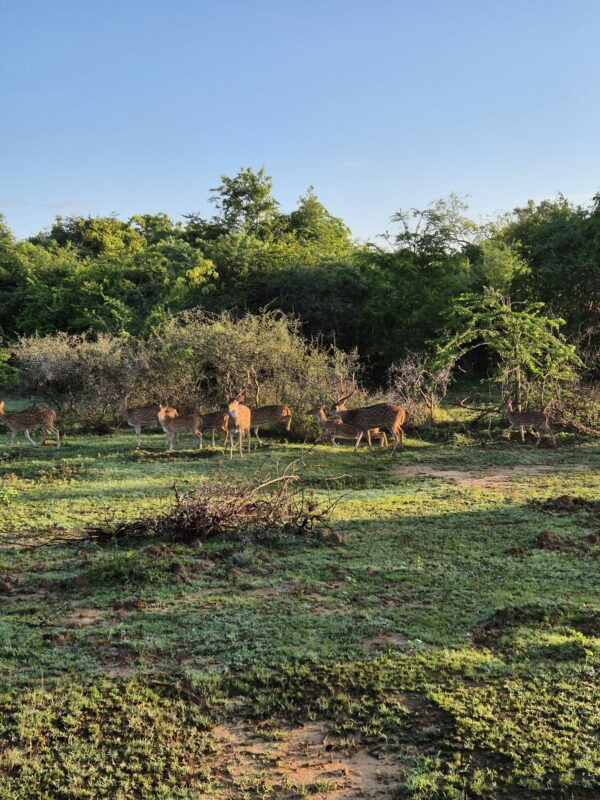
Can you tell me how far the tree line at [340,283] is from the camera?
21672mm

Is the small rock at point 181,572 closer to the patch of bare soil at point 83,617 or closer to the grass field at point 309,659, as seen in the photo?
the grass field at point 309,659

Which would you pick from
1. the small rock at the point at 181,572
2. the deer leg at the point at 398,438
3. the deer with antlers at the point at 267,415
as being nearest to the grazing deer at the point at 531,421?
the deer leg at the point at 398,438

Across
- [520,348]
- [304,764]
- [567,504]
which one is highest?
[520,348]

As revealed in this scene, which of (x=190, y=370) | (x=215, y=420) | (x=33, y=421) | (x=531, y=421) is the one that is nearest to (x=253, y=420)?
(x=215, y=420)

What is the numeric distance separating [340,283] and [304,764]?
23502mm

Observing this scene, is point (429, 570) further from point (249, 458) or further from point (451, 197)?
point (451, 197)

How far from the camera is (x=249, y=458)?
1335cm

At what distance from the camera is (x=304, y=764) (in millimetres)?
3973

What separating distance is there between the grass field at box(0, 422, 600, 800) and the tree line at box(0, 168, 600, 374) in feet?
45.4

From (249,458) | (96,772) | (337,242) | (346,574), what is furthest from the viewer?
(337,242)

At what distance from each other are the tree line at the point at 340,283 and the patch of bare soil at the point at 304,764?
18.2 m

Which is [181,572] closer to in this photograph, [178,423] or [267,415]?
[178,423]

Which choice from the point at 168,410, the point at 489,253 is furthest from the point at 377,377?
the point at 168,410

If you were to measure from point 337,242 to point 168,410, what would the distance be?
24644mm
